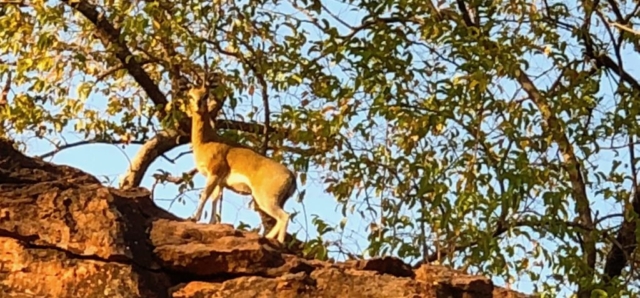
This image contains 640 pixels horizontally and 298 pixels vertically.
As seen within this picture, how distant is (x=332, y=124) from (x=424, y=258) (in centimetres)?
157

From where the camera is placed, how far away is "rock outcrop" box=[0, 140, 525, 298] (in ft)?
18.6

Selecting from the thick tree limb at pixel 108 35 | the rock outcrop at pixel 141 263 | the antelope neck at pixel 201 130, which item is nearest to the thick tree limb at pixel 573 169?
the antelope neck at pixel 201 130

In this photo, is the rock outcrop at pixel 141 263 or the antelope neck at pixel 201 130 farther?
the antelope neck at pixel 201 130

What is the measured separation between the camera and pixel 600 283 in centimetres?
937

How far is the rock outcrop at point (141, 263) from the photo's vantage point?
5672mm

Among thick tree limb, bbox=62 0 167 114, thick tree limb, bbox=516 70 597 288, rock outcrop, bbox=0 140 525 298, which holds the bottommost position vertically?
rock outcrop, bbox=0 140 525 298

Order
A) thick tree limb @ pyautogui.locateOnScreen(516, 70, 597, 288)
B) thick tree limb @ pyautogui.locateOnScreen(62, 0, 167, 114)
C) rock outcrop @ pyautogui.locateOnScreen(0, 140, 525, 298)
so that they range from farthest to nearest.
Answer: thick tree limb @ pyautogui.locateOnScreen(62, 0, 167, 114)
thick tree limb @ pyautogui.locateOnScreen(516, 70, 597, 288)
rock outcrop @ pyautogui.locateOnScreen(0, 140, 525, 298)

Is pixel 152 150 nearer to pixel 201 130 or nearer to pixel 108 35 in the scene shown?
pixel 108 35

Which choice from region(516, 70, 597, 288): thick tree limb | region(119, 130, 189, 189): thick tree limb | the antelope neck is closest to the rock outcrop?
the antelope neck

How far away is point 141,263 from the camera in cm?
579

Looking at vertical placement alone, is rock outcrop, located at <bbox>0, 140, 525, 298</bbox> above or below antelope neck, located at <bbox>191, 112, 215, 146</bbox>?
below

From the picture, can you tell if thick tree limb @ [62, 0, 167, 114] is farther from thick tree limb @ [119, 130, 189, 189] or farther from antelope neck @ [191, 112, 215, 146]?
antelope neck @ [191, 112, 215, 146]

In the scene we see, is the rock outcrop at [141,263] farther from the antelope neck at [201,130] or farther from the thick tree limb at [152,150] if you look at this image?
the thick tree limb at [152,150]

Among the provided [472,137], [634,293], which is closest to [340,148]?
[472,137]
